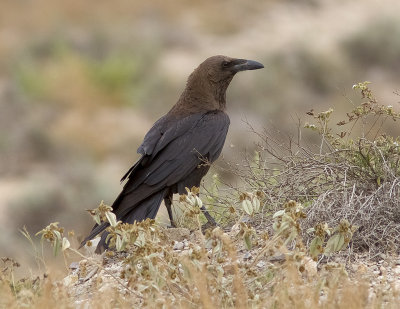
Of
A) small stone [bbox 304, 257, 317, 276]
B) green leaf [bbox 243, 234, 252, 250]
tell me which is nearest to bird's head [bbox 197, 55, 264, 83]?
small stone [bbox 304, 257, 317, 276]

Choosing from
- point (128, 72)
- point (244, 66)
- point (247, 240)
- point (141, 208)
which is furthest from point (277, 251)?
point (128, 72)

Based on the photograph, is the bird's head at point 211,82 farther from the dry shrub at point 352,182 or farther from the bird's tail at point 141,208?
the dry shrub at point 352,182

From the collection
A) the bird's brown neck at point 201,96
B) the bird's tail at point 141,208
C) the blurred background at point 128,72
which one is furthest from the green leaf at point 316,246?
the blurred background at point 128,72

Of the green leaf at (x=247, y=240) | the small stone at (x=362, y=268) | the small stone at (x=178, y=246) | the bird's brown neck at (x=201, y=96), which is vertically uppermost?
the bird's brown neck at (x=201, y=96)

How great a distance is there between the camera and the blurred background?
1947 cm

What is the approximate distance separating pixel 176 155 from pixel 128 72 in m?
16.4

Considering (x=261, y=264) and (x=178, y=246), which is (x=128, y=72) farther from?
(x=261, y=264)

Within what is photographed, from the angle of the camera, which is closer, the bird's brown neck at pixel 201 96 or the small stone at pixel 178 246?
the small stone at pixel 178 246

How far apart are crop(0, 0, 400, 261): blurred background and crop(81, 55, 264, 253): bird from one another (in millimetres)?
8483

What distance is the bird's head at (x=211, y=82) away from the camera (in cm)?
823

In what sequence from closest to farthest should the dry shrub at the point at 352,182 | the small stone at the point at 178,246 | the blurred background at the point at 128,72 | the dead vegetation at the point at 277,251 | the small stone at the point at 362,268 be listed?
the dead vegetation at the point at 277,251, the small stone at the point at 362,268, the dry shrub at the point at 352,182, the small stone at the point at 178,246, the blurred background at the point at 128,72

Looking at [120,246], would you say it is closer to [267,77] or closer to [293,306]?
[293,306]

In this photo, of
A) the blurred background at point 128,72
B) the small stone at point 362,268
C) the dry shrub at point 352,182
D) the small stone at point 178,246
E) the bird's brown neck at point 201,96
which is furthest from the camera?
the blurred background at point 128,72

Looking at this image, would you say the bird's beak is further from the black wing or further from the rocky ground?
the rocky ground
